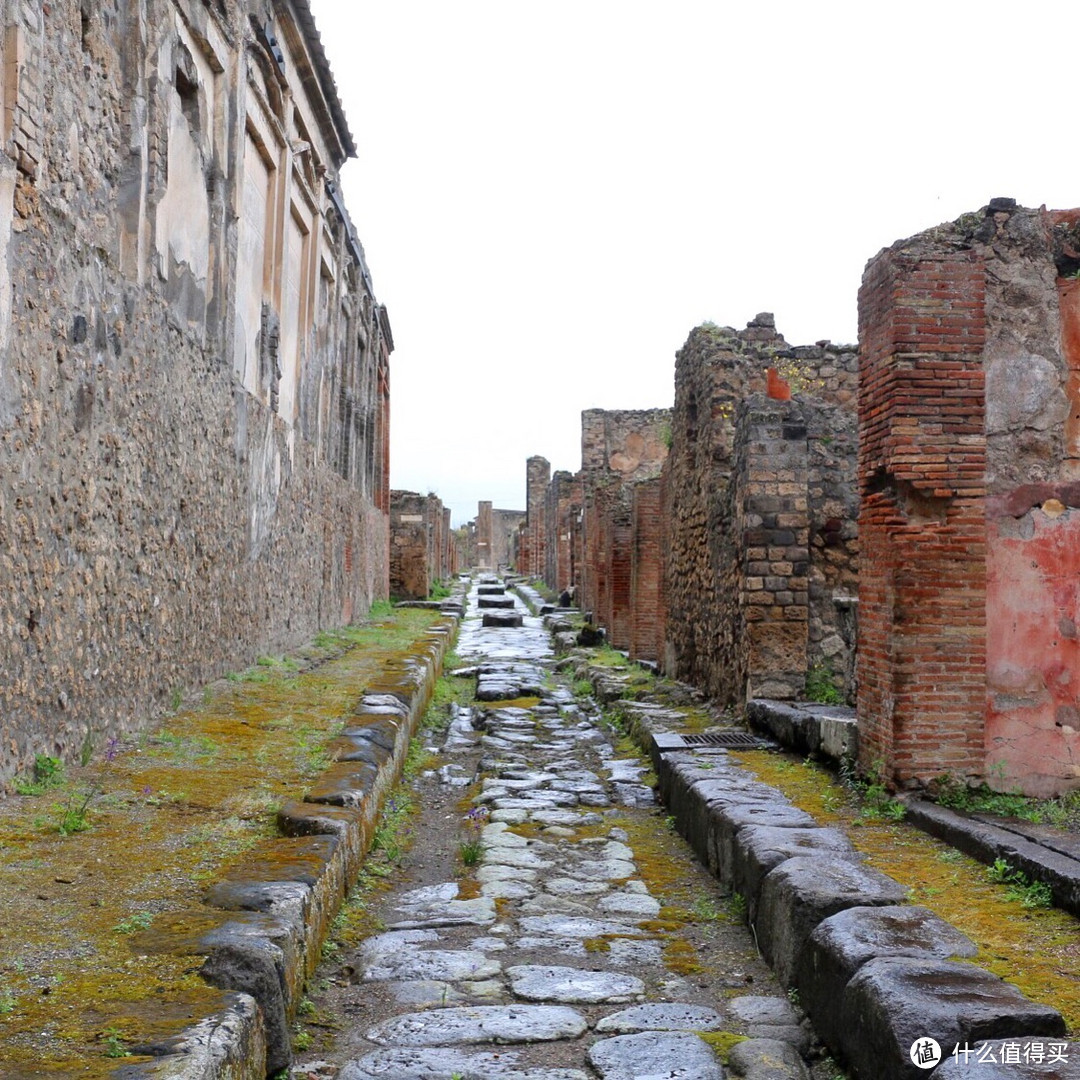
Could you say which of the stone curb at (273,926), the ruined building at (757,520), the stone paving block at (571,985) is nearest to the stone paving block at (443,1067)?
the stone curb at (273,926)

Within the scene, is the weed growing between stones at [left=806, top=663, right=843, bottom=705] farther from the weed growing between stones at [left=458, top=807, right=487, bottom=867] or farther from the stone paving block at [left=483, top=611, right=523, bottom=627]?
the stone paving block at [left=483, top=611, right=523, bottom=627]

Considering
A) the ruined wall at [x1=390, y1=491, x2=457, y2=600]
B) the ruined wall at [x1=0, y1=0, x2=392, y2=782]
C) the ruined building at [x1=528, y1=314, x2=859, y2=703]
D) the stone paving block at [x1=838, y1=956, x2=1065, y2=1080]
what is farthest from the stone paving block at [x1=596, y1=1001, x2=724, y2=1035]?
the ruined wall at [x1=390, y1=491, x2=457, y2=600]

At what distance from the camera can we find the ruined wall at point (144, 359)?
4562 mm

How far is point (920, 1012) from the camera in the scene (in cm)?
262

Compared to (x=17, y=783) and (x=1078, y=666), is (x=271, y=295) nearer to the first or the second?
(x=17, y=783)

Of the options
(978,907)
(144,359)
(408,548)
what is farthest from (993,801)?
(408,548)

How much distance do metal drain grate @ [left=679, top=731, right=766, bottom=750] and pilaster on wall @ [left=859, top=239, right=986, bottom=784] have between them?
1.88m

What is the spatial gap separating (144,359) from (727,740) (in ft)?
14.1

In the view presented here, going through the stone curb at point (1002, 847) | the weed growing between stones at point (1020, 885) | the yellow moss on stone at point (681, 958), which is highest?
the stone curb at point (1002, 847)

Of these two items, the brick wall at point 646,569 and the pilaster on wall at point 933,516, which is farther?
the brick wall at point 646,569

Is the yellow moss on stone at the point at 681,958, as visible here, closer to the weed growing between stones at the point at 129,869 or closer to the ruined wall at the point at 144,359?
the weed growing between stones at the point at 129,869

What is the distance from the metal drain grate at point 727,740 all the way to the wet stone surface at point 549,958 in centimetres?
48

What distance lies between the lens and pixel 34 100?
4.57 meters

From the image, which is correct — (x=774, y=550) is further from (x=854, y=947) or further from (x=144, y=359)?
(x=854, y=947)
